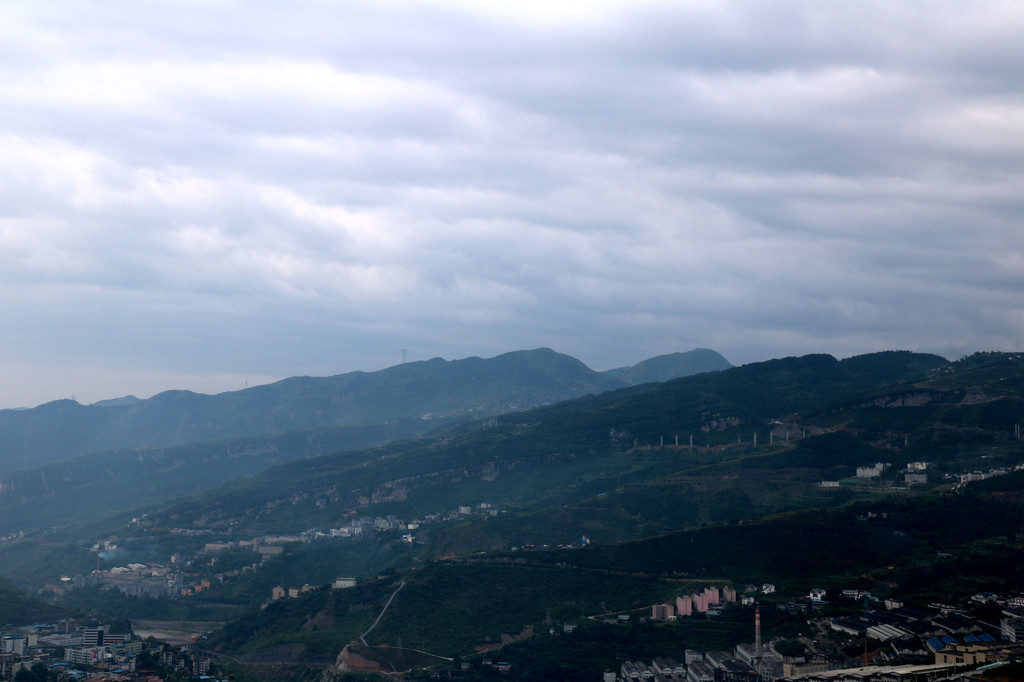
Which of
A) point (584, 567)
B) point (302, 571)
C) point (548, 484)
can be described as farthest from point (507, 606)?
point (548, 484)

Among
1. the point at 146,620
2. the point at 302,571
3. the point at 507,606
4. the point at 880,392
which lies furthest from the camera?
the point at 880,392

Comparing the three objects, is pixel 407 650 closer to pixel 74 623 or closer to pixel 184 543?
pixel 74 623

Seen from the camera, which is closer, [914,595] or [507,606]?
[914,595]

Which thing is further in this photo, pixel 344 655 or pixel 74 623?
pixel 74 623

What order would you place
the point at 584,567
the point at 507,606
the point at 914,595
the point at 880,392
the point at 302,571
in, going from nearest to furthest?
the point at 914,595 < the point at 507,606 < the point at 584,567 < the point at 302,571 < the point at 880,392

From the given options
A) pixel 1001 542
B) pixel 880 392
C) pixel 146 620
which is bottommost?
pixel 146 620

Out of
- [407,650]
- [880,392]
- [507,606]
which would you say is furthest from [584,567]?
[880,392]

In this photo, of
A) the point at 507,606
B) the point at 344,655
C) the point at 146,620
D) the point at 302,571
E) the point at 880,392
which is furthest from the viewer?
the point at 880,392

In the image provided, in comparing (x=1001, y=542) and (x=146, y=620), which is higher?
(x=1001, y=542)

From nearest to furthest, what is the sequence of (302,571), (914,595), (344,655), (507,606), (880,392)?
(914,595)
(344,655)
(507,606)
(302,571)
(880,392)

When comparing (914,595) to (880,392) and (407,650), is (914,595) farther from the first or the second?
(880,392)
